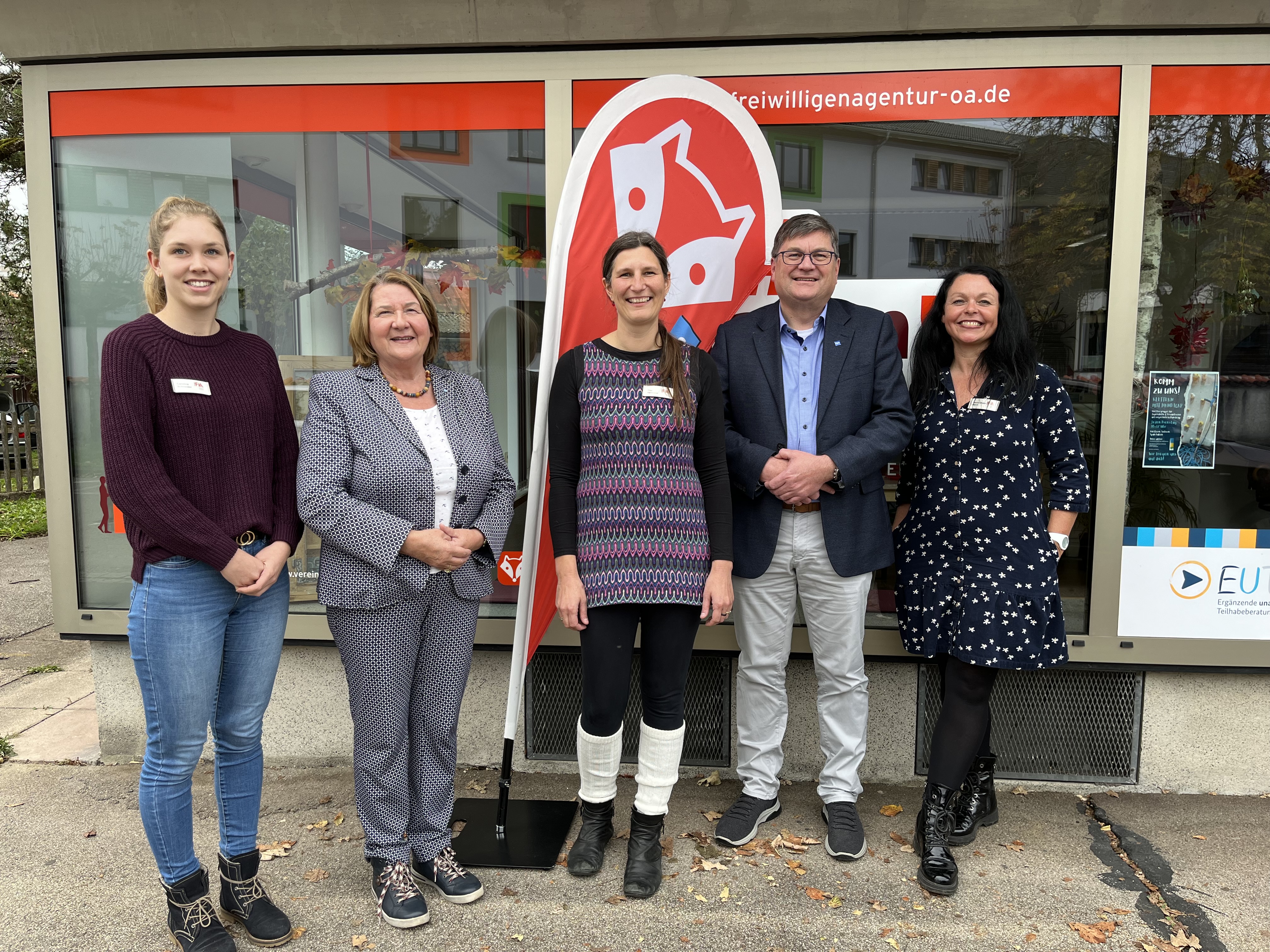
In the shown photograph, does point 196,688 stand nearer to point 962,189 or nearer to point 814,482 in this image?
point 814,482

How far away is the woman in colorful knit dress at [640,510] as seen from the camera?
282 cm

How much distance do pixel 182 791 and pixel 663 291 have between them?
7.01 feet

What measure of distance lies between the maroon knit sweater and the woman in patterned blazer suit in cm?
13

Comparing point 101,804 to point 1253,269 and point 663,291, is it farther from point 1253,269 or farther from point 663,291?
point 1253,269

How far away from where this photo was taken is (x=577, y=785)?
3.88 meters

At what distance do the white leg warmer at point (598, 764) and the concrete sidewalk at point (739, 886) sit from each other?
28 cm

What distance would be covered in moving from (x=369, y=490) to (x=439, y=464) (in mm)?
235

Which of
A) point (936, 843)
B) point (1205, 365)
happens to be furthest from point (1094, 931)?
point (1205, 365)

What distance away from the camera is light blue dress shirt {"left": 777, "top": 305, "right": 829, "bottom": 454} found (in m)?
3.16

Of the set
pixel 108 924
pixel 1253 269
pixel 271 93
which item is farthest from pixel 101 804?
pixel 1253 269

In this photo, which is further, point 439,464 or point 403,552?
point 439,464

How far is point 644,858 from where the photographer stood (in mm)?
3008

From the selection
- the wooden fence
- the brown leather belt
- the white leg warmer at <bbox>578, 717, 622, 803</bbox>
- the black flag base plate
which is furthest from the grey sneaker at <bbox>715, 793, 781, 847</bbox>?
the wooden fence

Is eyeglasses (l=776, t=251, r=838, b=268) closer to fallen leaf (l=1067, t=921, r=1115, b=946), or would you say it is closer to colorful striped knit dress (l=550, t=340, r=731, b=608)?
colorful striped knit dress (l=550, t=340, r=731, b=608)
